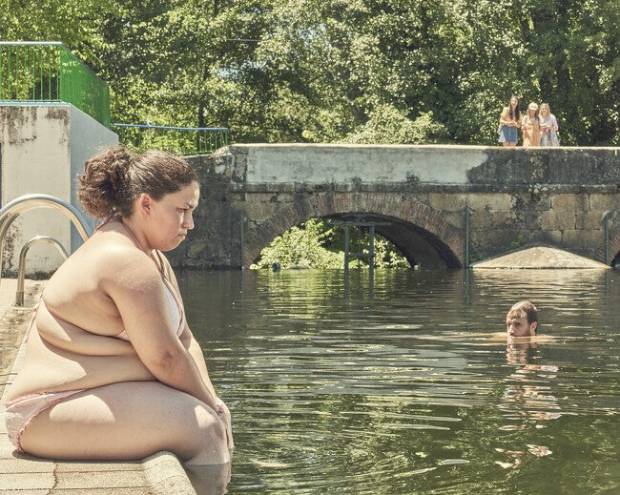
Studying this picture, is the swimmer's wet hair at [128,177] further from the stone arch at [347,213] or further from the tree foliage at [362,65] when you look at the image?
the tree foliage at [362,65]

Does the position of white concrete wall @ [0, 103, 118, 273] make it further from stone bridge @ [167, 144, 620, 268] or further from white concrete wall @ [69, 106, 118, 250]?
stone bridge @ [167, 144, 620, 268]

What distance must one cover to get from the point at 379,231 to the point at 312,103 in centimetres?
714

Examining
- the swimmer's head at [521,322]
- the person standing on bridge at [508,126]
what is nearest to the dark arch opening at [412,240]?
the person standing on bridge at [508,126]

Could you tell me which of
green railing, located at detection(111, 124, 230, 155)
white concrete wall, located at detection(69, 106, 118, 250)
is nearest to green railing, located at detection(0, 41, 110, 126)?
white concrete wall, located at detection(69, 106, 118, 250)

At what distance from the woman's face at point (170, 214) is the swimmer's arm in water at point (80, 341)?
36 centimetres

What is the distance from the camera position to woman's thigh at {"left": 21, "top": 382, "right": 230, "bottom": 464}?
4.62 metres

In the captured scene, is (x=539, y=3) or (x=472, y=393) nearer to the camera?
(x=472, y=393)

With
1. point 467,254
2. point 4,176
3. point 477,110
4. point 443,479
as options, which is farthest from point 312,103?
point 443,479

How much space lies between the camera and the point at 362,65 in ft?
115

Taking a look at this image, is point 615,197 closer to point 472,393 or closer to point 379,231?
point 379,231

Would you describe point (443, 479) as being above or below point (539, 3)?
below

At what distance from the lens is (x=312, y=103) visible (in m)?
37.9

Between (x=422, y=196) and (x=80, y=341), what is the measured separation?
23.9m

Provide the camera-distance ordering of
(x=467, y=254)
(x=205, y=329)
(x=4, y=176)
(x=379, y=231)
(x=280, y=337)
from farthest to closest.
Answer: (x=379, y=231)
(x=467, y=254)
(x=4, y=176)
(x=205, y=329)
(x=280, y=337)
